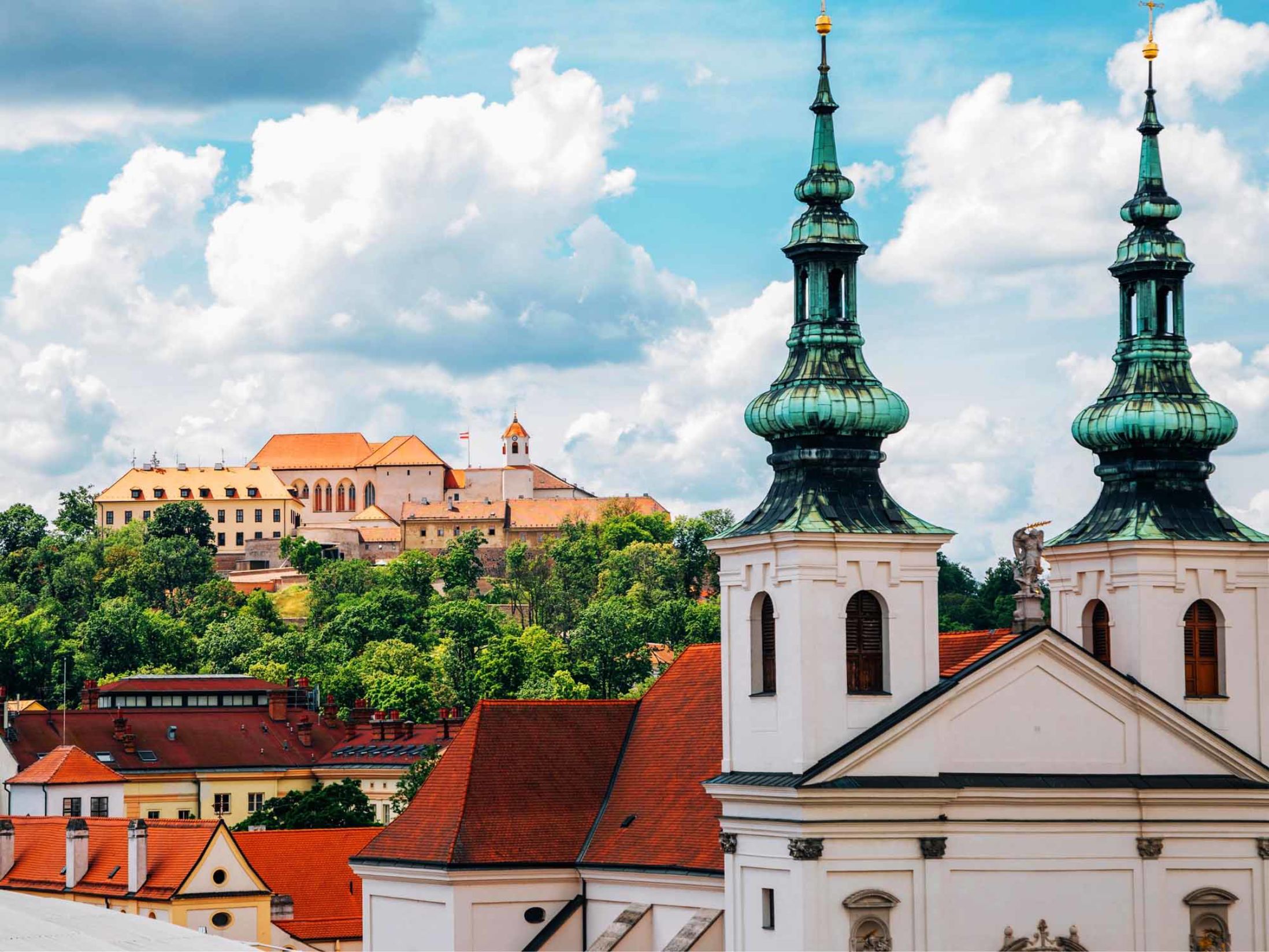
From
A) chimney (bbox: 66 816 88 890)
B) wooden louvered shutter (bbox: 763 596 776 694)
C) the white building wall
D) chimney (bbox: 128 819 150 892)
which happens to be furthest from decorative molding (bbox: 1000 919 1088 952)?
chimney (bbox: 66 816 88 890)

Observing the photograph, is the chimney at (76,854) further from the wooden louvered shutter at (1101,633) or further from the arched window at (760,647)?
the wooden louvered shutter at (1101,633)

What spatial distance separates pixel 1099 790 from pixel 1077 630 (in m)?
3.49

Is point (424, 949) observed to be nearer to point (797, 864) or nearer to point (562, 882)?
point (562, 882)

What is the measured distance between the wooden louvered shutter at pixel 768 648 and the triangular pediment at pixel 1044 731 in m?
1.96

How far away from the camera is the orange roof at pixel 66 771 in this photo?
100m

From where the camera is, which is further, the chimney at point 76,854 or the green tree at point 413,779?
the green tree at point 413,779

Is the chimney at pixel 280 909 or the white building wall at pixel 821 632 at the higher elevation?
the white building wall at pixel 821 632

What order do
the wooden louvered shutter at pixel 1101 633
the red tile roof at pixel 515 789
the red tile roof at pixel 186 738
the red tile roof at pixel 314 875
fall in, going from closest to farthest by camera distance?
the wooden louvered shutter at pixel 1101 633, the red tile roof at pixel 515 789, the red tile roof at pixel 314 875, the red tile roof at pixel 186 738

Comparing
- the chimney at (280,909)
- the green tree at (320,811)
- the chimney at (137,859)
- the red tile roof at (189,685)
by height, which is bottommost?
the chimney at (280,909)

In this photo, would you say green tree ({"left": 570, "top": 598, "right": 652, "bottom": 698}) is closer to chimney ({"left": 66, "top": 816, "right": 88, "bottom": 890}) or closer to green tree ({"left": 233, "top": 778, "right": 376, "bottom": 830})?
green tree ({"left": 233, "top": 778, "right": 376, "bottom": 830})

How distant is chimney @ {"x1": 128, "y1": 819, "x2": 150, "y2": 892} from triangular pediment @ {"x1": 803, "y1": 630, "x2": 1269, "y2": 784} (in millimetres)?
32639

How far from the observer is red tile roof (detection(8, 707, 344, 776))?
11700 centimetres

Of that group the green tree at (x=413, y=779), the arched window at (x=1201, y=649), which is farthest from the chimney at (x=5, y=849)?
the arched window at (x=1201, y=649)

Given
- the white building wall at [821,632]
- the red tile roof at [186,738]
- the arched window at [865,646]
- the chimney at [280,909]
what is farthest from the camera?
the red tile roof at [186,738]
